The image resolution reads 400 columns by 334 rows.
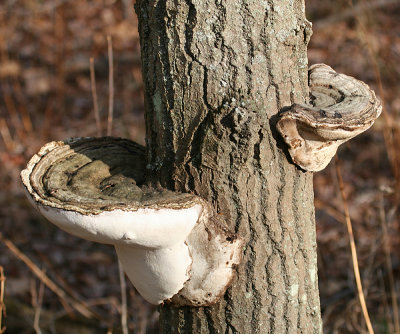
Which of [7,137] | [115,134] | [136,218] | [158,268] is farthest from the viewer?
[7,137]

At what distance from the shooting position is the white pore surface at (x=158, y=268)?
151 cm

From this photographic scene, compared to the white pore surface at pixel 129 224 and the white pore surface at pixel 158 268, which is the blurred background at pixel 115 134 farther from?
the white pore surface at pixel 129 224

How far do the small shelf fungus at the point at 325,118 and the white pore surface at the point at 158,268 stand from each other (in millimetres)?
449

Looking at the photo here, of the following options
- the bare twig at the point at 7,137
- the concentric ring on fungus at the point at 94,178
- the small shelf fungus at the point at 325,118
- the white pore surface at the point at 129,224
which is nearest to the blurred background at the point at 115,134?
the bare twig at the point at 7,137

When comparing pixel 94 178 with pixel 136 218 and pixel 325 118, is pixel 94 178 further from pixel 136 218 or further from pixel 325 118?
pixel 325 118

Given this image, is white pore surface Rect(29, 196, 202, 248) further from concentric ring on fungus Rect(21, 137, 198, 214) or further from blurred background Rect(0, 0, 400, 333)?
blurred background Rect(0, 0, 400, 333)

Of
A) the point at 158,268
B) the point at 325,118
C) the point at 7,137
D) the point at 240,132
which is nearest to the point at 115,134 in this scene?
the point at 7,137

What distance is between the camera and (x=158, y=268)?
5.07ft

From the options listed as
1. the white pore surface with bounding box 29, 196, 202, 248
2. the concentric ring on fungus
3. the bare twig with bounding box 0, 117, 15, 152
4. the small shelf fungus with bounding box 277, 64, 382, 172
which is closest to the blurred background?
the bare twig with bounding box 0, 117, 15, 152

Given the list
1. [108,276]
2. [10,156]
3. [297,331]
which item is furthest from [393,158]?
[10,156]

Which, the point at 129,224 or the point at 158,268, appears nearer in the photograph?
the point at 129,224

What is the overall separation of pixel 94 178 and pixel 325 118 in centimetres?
72

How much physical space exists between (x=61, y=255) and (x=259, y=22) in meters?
3.97

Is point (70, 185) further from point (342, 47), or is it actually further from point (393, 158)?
point (342, 47)
